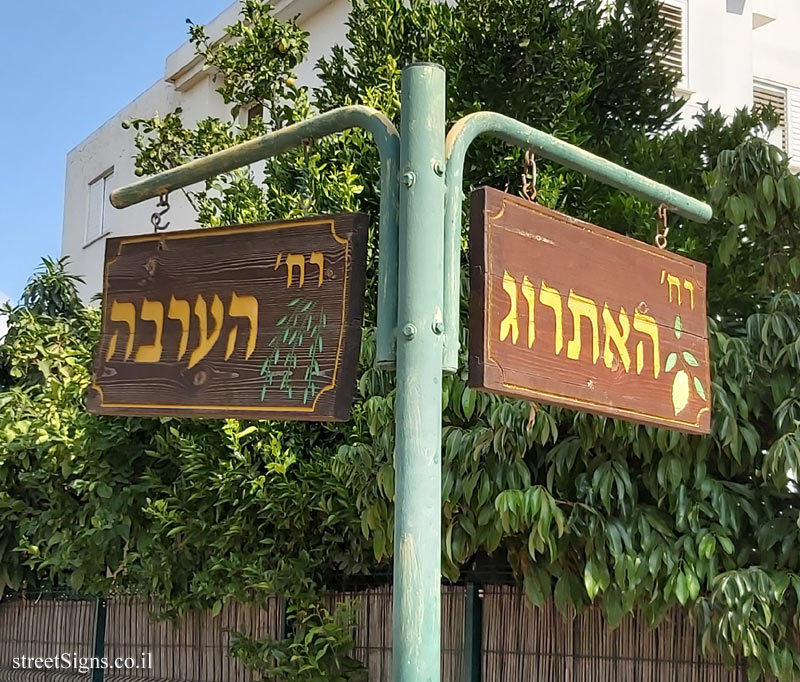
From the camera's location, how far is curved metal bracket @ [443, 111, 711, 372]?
9.01 ft

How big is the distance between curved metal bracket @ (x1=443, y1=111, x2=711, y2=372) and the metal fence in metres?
2.81

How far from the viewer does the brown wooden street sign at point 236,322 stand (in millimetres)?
2820

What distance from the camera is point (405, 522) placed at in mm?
2621

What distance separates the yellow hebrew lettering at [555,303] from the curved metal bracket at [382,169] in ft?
1.28

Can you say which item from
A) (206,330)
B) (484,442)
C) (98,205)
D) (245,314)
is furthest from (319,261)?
(98,205)

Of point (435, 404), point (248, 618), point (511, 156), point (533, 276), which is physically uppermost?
point (511, 156)

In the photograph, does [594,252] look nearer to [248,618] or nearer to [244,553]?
[244,553]

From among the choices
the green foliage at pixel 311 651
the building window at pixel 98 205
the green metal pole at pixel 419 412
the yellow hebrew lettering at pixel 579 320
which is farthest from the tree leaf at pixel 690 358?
the building window at pixel 98 205

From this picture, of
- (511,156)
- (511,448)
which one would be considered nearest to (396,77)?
(511,156)

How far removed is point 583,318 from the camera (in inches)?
115

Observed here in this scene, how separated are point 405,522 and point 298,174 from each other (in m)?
5.91

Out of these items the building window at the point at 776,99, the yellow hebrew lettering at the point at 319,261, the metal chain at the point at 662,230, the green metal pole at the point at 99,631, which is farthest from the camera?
the building window at the point at 776,99

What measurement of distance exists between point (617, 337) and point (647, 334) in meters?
0.14

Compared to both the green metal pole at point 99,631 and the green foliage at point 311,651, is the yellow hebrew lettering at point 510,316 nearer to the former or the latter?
the green foliage at point 311,651
